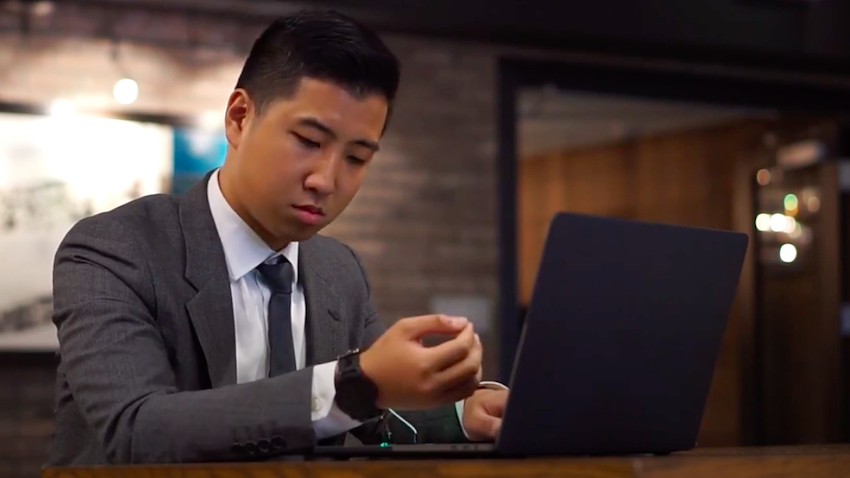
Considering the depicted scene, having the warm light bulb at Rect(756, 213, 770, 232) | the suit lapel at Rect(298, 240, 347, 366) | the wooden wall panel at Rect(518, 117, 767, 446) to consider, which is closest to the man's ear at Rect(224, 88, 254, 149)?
the suit lapel at Rect(298, 240, 347, 366)

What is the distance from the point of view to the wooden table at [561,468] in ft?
3.27

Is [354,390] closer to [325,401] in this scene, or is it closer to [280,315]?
[325,401]

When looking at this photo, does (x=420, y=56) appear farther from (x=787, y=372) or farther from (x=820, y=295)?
(x=787, y=372)

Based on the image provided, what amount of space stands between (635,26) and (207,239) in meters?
3.77

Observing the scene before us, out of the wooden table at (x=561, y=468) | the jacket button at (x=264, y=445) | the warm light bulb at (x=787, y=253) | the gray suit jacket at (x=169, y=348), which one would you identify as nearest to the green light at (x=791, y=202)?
the warm light bulb at (x=787, y=253)

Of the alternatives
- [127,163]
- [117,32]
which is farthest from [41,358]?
[117,32]

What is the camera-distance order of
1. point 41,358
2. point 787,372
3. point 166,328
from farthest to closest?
point 787,372
point 41,358
point 166,328

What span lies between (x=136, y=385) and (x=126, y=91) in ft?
11.5

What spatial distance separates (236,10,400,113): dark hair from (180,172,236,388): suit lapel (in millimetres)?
199

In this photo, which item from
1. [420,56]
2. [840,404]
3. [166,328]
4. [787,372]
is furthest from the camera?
[787,372]

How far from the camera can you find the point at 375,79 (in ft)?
5.23

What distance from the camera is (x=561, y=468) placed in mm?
1021

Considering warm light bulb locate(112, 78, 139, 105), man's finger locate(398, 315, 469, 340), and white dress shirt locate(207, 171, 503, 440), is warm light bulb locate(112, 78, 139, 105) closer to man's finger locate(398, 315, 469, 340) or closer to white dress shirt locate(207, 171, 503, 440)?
white dress shirt locate(207, 171, 503, 440)

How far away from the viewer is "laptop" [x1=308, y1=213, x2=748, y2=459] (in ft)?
3.66
